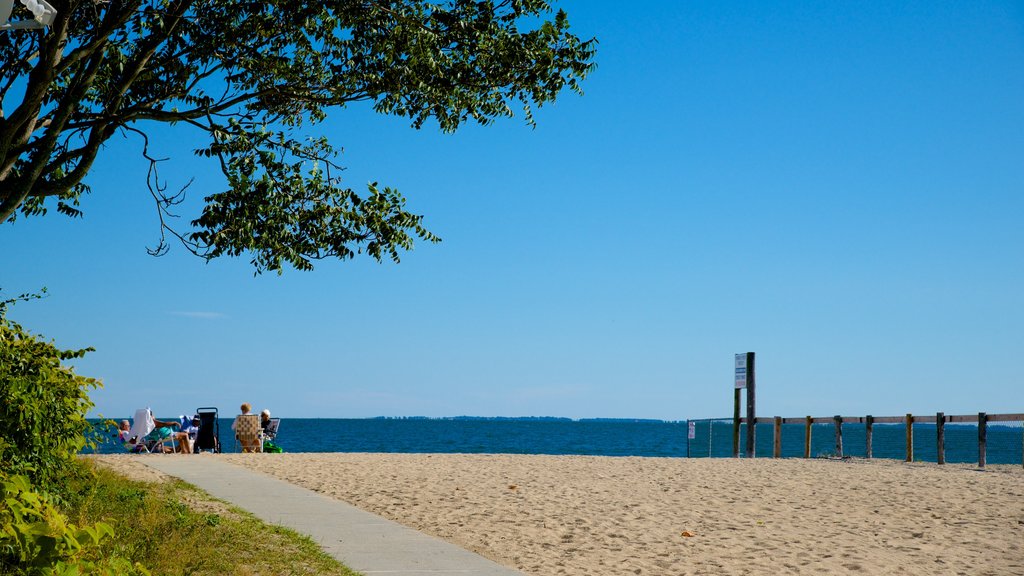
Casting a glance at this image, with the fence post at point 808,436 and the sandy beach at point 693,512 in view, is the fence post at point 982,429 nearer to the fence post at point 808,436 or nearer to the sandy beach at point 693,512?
the sandy beach at point 693,512

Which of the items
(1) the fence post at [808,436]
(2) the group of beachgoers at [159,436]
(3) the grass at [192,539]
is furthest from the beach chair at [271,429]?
(1) the fence post at [808,436]

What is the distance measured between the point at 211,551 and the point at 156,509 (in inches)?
75.2

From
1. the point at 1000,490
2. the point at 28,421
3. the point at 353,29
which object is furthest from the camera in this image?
the point at 1000,490

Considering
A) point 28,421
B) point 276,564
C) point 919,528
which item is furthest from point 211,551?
point 919,528

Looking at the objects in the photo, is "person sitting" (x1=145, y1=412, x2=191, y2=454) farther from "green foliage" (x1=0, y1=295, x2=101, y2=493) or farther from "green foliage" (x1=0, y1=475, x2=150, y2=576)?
"green foliage" (x1=0, y1=475, x2=150, y2=576)

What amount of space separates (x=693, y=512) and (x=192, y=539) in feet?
20.8

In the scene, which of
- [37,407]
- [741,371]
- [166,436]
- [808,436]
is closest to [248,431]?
[166,436]

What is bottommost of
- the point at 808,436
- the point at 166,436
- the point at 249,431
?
the point at 166,436

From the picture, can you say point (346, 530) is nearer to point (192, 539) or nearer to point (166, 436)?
point (192, 539)

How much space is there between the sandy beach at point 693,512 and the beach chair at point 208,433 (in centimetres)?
251

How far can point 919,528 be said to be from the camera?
10.8m

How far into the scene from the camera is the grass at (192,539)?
6.78 meters

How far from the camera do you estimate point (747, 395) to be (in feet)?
80.0

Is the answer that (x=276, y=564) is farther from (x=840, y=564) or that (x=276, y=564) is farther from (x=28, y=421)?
(x=840, y=564)
